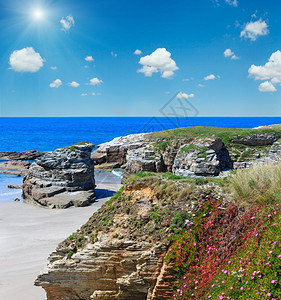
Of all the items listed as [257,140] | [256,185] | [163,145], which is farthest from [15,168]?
[256,185]

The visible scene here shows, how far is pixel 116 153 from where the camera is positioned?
46.5m

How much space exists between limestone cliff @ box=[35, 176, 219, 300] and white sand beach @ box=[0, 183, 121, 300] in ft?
9.67

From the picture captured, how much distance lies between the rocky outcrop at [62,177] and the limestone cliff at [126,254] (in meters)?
15.2

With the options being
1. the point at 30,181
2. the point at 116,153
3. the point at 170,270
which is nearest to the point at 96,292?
the point at 170,270

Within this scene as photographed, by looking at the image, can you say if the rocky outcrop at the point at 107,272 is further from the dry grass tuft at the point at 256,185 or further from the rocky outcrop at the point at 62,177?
the rocky outcrop at the point at 62,177

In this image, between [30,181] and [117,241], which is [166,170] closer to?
[30,181]

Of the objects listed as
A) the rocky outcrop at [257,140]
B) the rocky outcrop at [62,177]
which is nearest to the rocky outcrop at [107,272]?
the rocky outcrop at [62,177]

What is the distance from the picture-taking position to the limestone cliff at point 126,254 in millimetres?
7109

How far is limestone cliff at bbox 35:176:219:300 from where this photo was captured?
7109mm

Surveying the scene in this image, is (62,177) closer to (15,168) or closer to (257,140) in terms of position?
(15,168)

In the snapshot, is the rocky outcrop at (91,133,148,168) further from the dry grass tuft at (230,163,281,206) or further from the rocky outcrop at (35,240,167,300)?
the rocky outcrop at (35,240,167,300)

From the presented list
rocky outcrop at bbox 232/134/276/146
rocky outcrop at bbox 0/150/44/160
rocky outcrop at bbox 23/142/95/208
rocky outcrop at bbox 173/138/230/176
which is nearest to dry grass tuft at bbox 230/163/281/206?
rocky outcrop at bbox 23/142/95/208

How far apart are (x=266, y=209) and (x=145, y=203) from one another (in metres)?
3.39

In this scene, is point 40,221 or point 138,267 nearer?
point 138,267
